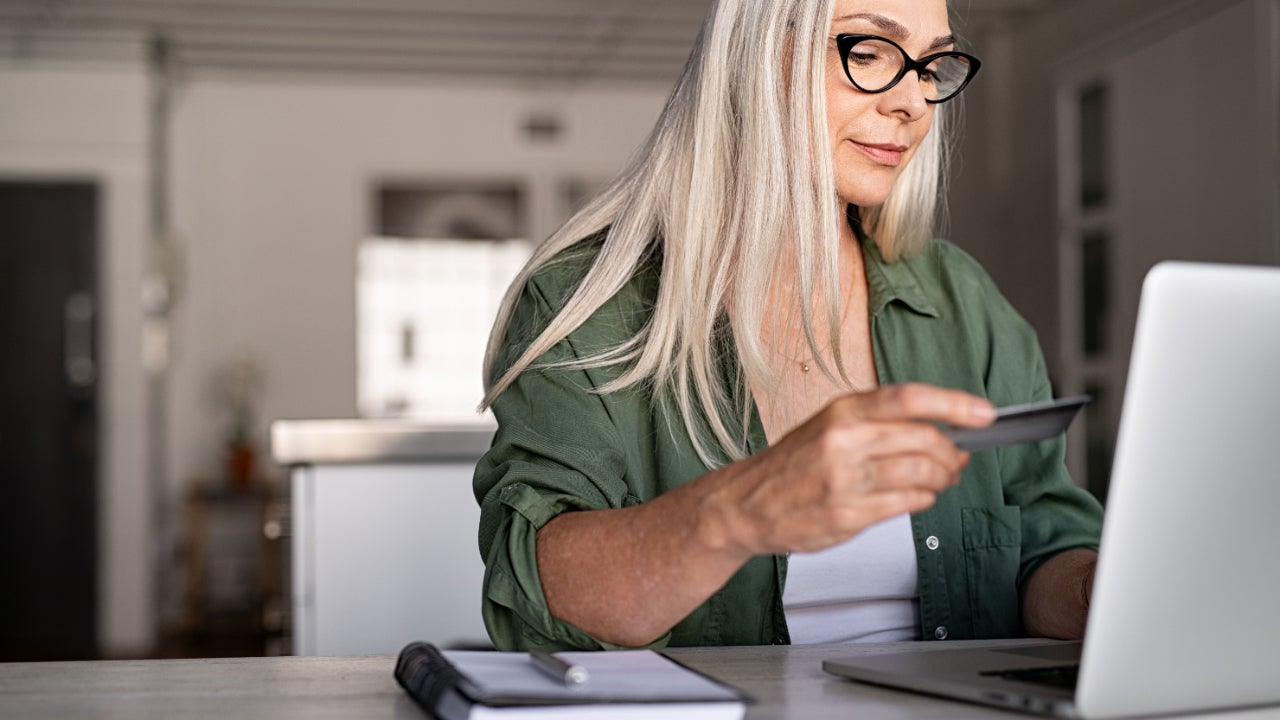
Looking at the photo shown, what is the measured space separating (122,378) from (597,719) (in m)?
6.32

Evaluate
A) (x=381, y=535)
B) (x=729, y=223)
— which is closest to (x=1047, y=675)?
(x=729, y=223)

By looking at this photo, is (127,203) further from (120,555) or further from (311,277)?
(120,555)

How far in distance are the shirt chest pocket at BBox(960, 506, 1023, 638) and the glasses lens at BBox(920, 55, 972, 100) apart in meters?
0.46

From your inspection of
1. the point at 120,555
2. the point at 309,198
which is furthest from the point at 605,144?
the point at 120,555

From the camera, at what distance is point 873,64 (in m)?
1.34

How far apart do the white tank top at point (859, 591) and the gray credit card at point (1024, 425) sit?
0.59 m

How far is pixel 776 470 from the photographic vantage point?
33.5 inches

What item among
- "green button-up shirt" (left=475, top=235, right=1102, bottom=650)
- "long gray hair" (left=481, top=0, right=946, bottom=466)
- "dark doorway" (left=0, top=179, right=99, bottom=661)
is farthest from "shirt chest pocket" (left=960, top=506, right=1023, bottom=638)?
"dark doorway" (left=0, top=179, right=99, bottom=661)

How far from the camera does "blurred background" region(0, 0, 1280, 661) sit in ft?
16.3

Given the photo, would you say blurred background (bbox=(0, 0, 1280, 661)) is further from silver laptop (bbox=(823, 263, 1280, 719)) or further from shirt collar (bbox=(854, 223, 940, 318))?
silver laptop (bbox=(823, 263, 1280, 719))

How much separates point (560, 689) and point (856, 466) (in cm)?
23

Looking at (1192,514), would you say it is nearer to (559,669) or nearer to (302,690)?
(559,669)

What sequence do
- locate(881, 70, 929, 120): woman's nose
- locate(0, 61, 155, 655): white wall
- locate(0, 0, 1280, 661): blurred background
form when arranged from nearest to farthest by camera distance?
locate(881, 70, 929, 120): woman's nose, locate(0, 0, 1280, 661): blurred background, locate(0, 61, 155, 655): white wall

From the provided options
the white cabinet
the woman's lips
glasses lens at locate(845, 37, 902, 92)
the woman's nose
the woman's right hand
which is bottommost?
the white cabinet
